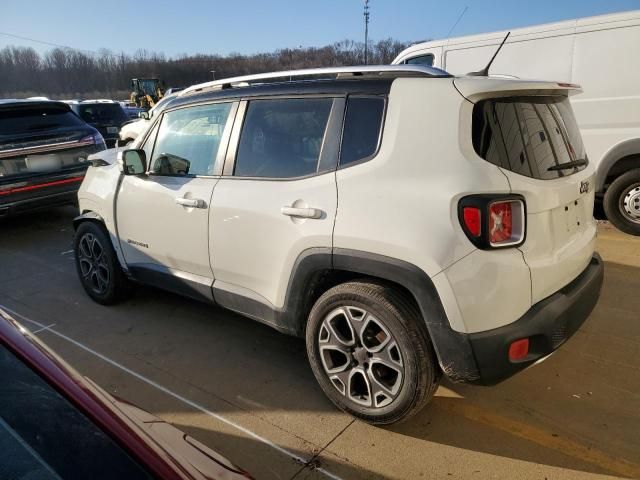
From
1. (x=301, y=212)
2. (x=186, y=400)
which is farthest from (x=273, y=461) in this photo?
(x=301, y=212)

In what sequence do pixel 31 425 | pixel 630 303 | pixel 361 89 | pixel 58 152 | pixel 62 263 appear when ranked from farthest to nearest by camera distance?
pixel 58 152
pixel 62 263
pixel 630 303
pixel 361 89
pixel 31 425

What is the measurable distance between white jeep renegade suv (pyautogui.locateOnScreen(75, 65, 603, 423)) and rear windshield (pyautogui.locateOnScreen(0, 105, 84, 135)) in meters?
4.15

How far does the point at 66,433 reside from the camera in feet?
4.12

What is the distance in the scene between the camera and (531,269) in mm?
2184

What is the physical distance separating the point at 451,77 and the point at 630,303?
8.68 feet

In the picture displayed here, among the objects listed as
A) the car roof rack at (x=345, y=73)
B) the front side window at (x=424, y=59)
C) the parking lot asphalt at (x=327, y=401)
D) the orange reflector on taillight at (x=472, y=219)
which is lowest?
the parking lot asphalt at (x=327, y=401)

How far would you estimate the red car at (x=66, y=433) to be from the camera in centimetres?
117

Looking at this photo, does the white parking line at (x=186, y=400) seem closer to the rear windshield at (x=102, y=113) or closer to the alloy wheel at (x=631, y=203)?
the alloy wheel at (x=631, y=203)

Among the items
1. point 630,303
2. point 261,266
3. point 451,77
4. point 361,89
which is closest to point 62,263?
point 261,266

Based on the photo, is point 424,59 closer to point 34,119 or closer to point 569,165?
point 569,165

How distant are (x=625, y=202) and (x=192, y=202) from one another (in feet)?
16.8

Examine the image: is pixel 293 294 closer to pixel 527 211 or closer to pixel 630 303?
pixel 527 211

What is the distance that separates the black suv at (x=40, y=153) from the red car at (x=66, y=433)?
5307 mm

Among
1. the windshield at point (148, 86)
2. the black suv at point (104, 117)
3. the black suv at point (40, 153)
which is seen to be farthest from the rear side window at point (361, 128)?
the windshield at point (148, 86)
